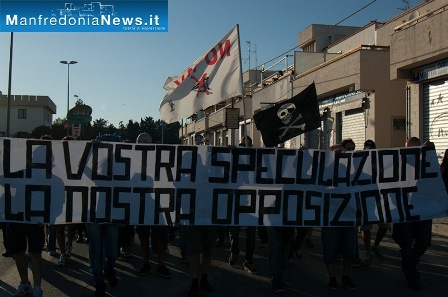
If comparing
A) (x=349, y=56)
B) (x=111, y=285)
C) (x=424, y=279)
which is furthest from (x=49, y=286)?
(x=349, y=56)

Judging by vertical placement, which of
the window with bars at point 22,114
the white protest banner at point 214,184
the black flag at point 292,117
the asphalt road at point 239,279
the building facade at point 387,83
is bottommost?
the asphalt road at point 239,279

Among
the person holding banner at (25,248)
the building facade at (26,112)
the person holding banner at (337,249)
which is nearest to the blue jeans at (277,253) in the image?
the person holding banner at (337,249)

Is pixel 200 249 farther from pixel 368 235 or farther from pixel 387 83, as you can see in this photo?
pixel 387 83

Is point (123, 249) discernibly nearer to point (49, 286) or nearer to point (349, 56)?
point (49, 286)

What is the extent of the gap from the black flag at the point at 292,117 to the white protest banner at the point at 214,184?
0.77 metres

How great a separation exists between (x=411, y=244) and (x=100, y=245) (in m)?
3.90

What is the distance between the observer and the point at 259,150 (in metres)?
6.55

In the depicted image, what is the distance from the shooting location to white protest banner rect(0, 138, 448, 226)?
245 inches

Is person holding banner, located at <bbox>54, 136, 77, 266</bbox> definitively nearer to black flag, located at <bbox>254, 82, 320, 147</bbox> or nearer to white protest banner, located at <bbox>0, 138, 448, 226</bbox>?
white protest banner, located at <bbox>0, 138, 448, 226</bbox>

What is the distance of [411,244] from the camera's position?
6.35 m

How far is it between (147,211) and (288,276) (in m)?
2.21

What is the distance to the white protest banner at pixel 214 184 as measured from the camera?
20.5 feet

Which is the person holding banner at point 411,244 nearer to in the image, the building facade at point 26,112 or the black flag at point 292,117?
the black flag at point 292,117

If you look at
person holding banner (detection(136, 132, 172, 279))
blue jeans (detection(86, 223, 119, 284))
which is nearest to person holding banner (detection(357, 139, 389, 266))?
person holding banner (detection(136, 132, 172, 279))
